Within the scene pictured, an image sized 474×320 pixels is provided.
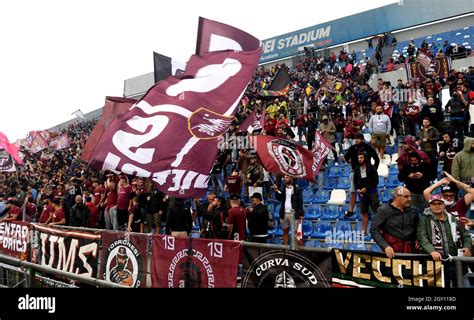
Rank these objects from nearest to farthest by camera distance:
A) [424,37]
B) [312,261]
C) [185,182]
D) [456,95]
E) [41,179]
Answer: [312,261]
[185,182]
[456,95]
[41,179]
[424,37]

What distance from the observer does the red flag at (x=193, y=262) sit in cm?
593

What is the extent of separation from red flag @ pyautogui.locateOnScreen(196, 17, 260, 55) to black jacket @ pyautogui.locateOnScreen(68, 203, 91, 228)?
541cm

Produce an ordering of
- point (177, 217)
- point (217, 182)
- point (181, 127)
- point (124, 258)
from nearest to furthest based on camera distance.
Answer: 1. point (181, 127)
2. point (124, 258)
3. point (177, 217)
4. point (217, 182)

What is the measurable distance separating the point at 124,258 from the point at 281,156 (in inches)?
137

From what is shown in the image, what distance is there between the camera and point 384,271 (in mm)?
4676

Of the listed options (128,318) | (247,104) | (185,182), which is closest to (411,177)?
(185,182)

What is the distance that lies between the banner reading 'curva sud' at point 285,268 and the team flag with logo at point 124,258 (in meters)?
1.96

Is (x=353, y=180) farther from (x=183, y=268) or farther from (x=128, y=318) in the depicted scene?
(x=128, y=318)

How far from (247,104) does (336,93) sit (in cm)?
476

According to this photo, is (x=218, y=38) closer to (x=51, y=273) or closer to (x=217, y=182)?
(x=51, y=273)

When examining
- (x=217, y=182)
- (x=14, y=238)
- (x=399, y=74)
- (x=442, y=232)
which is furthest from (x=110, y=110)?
(x=399, y=74)

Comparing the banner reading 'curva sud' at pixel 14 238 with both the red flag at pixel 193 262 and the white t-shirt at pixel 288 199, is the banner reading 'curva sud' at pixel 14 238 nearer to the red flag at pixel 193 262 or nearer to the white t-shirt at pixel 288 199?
the red flag at pixel 193 262

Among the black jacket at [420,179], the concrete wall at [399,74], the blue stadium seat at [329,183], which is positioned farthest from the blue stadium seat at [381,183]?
the concrete wall at [399,74]

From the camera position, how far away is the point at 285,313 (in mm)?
4398
